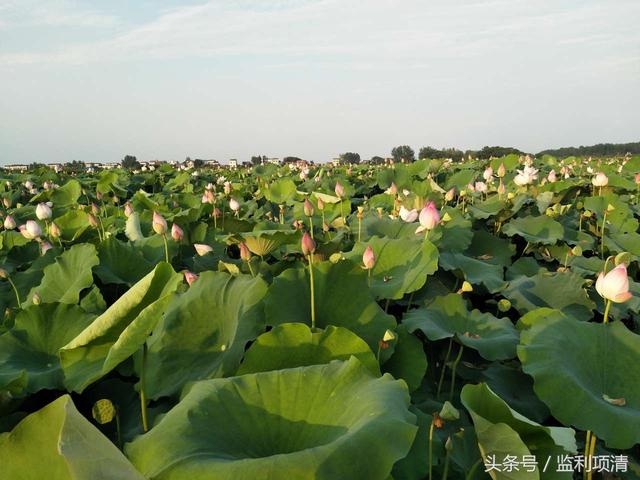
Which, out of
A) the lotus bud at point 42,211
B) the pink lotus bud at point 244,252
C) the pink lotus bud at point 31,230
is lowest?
the pink lotus bud at point 244,252

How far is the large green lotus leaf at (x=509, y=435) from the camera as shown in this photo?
98cm

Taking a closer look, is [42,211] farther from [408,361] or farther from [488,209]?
[488,209]

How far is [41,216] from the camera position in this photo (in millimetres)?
3074

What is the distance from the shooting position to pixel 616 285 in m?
1.49

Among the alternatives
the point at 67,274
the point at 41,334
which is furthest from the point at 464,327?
the point at 67,274

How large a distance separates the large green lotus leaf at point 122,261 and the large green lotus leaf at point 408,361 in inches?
47.8

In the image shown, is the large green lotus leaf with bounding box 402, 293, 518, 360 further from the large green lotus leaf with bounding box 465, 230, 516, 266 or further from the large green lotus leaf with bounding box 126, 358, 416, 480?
the large green lotus leaf with bounding box 465, 230, 516, 266

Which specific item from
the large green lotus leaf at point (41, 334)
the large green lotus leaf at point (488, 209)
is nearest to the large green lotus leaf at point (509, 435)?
the large green lotus leaf at point (41, 334)

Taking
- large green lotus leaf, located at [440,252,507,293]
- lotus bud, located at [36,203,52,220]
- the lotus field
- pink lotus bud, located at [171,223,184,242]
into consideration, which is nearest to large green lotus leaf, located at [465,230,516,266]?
the lotus field

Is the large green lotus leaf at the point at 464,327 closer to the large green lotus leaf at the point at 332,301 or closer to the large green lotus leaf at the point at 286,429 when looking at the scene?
the large green lotus leaf at the point at 332,301

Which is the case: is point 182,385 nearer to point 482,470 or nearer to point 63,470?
point 63,470

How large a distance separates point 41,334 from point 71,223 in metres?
1.69

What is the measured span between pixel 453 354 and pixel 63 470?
4.25 feet

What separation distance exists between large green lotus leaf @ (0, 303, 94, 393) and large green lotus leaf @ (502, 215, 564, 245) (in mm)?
2193
